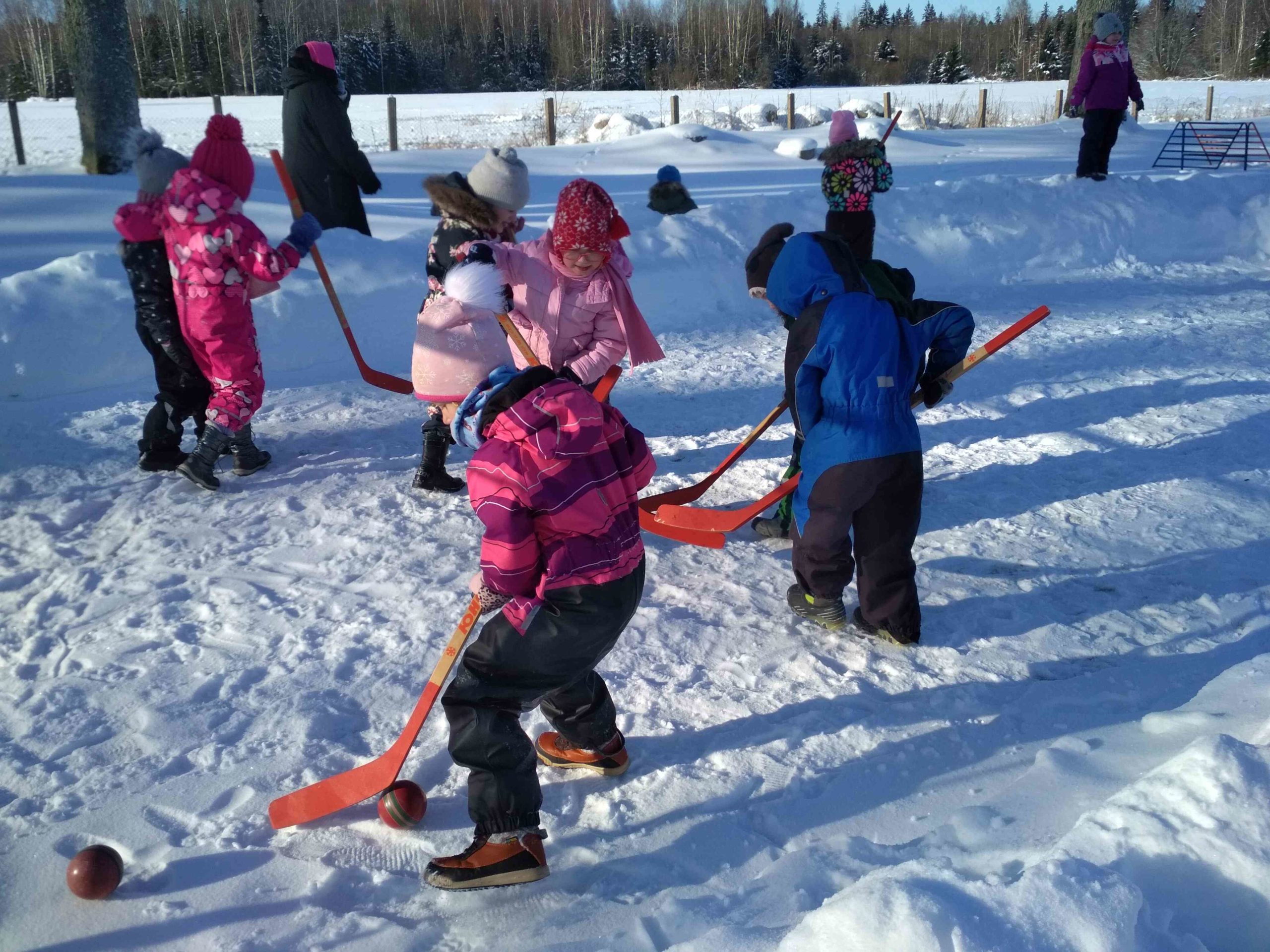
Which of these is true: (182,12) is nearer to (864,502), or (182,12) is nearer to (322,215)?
(322,215)

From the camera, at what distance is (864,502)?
3.01 m

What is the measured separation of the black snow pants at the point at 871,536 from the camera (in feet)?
9.78

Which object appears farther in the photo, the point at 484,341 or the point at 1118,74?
the point at 1118,74

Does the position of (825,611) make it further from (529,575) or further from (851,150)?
(851,150)

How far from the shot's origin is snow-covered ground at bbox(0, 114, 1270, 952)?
1.96 m

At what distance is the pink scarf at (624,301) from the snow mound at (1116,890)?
89.8 inches

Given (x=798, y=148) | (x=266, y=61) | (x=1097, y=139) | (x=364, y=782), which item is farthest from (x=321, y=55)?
(x=266, y=61)

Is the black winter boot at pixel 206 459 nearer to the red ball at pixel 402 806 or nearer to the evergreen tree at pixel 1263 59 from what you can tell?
the red ball at pixel 402 806

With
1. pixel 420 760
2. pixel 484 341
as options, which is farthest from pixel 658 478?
pixel 420 760

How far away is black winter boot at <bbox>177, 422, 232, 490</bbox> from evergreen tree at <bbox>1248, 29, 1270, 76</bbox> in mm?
42731

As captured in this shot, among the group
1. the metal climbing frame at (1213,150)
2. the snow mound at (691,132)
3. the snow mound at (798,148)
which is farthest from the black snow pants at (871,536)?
the snow mound at (691,132)

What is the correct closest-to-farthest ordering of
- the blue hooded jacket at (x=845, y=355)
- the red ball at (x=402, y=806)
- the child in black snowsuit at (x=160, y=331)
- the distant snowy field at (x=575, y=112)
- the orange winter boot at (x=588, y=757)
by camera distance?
the red ball at (x=402, y=806) < the orange winter boot at (x=588, y=757) < the blue hooded jacket at (x=845, y=355) < the child in black snowsuit at (x=160, y=331) < the distant snowy field at (x=575, y=112)

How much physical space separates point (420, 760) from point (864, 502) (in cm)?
152

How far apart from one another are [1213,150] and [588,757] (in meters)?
13.3
